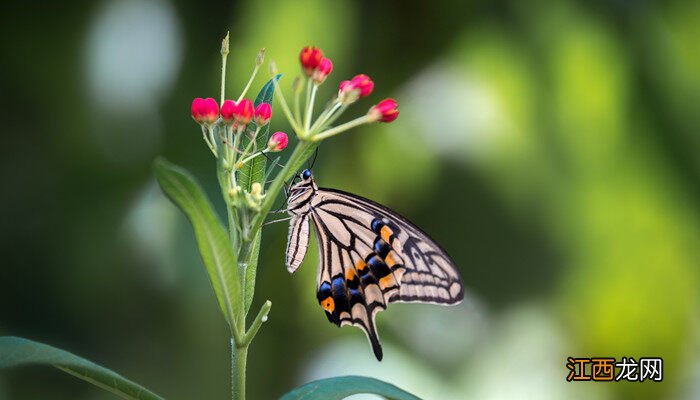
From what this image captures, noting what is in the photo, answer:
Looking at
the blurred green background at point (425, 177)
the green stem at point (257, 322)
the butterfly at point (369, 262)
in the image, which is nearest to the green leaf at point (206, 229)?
the green stem at point (257, 322)

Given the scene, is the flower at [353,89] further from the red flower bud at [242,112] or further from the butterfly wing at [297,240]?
the butterfly wing at [297,240]

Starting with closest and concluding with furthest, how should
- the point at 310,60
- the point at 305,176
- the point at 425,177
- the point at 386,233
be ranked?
the point at 310,60, the point at 386,233, the point at 305,176, the point at 425,177

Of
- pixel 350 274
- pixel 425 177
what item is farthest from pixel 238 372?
pixel 425 177

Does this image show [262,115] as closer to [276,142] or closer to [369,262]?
[276,142]

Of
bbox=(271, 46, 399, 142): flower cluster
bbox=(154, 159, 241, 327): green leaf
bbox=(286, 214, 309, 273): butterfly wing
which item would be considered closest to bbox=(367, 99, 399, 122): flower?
bbox=(271, 46, 399, 142): flower cluster

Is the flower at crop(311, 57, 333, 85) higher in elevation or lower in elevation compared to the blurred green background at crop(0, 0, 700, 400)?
lower

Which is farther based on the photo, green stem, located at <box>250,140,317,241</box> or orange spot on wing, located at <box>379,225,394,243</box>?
orange spot on wing, located at <box>379,225,394,243</box>

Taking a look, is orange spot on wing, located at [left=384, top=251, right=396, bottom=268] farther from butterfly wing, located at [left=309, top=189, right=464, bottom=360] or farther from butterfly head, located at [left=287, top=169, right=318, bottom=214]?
butterfly head, located at [left=287, top=169, right=318, bottom=214]
